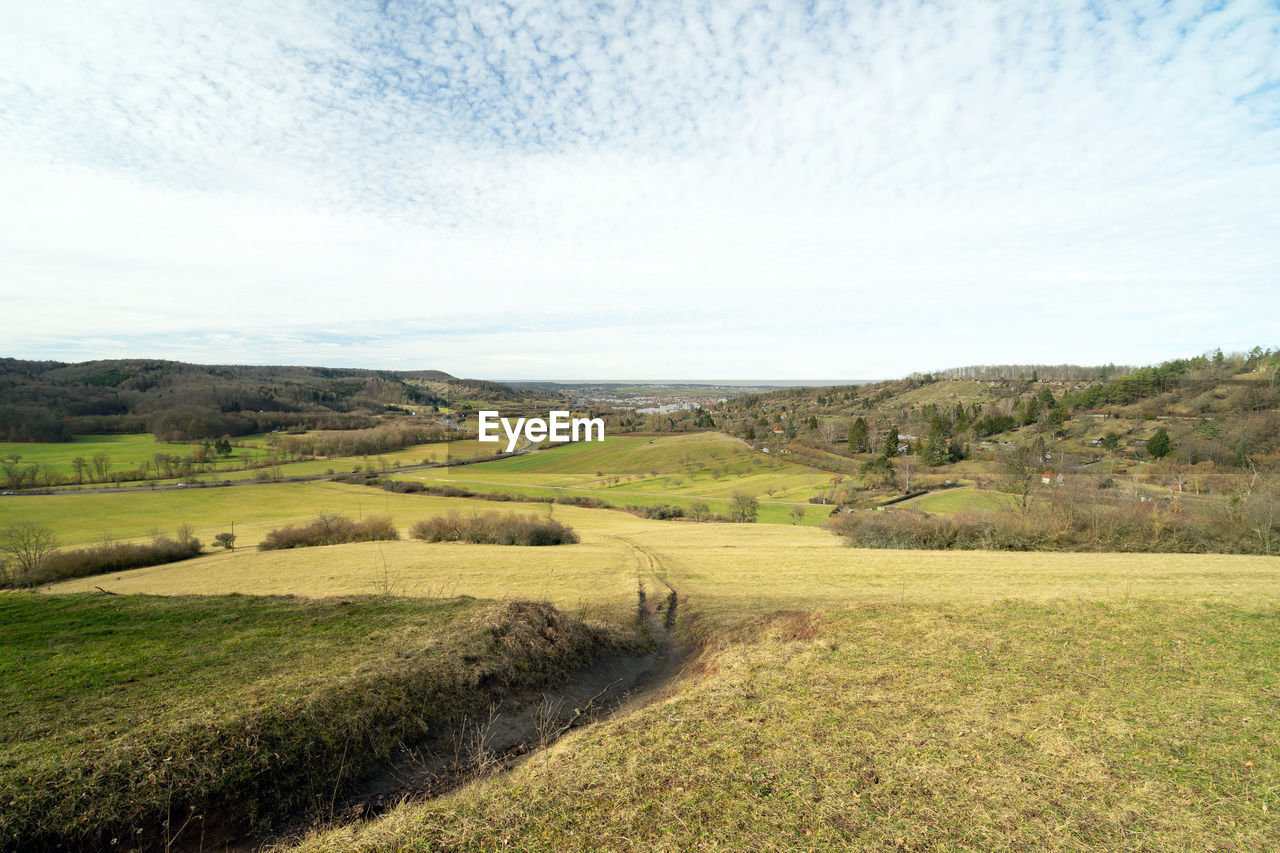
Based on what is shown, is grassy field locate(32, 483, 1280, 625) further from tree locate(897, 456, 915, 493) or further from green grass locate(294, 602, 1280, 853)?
tree locate(897, 456, 915, 493)

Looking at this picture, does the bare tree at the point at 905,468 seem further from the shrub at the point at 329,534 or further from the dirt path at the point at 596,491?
the shrub at the point at 329,534

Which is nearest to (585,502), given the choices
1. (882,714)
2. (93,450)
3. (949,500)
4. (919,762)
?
(949,500)

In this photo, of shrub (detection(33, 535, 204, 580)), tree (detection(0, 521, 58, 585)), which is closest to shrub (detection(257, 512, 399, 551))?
shrub (detection(33, 535, 204, 580))

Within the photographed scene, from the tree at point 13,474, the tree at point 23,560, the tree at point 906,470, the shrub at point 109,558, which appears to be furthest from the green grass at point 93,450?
the tree at point 906,470

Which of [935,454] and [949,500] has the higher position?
[935,454]

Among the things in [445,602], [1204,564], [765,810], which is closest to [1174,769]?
[765,810]

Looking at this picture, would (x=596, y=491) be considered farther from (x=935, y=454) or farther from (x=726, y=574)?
(x=935, y=454)
